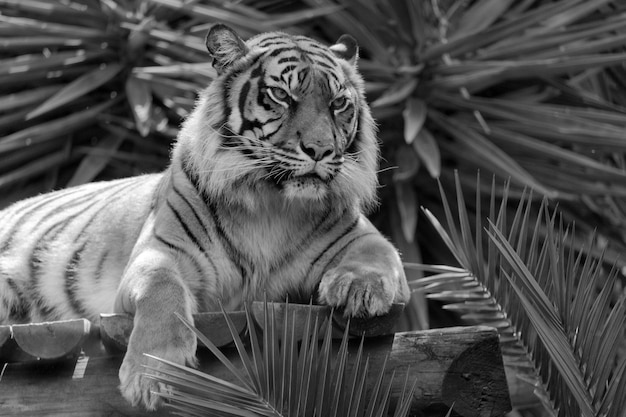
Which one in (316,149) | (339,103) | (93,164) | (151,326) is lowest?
(93,164)

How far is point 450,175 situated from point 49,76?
234 centimetres

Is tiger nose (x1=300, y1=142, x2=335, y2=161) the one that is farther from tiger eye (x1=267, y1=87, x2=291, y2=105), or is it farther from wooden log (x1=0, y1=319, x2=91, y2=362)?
wooden log (x1=0, y1=319, x2=91, y2=362)

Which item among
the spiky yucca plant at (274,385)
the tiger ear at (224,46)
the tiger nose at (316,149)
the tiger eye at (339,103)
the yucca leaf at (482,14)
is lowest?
the spiky yucca plant at (274,385)

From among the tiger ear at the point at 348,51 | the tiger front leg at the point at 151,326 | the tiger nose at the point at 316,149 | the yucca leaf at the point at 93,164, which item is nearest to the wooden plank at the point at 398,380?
the tiger front leg at the point at 151,326

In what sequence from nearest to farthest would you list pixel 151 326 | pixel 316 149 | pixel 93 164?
pixel 151 326, pixel 316 149, pixel 93 164

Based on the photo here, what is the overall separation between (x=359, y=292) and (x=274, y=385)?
425mm

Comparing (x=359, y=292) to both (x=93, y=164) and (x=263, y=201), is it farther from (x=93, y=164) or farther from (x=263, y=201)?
(x=93, y=164)

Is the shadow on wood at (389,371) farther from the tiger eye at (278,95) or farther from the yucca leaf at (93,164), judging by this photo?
the yucca leaf at (93,164)

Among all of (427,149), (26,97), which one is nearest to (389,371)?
(427,149)

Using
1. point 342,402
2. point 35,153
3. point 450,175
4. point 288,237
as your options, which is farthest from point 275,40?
point 35,153

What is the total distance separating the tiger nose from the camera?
2686 millimetres

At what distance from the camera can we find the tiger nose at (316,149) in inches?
106

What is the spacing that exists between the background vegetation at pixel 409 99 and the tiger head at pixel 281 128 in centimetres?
169

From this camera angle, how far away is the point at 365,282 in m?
2.48
